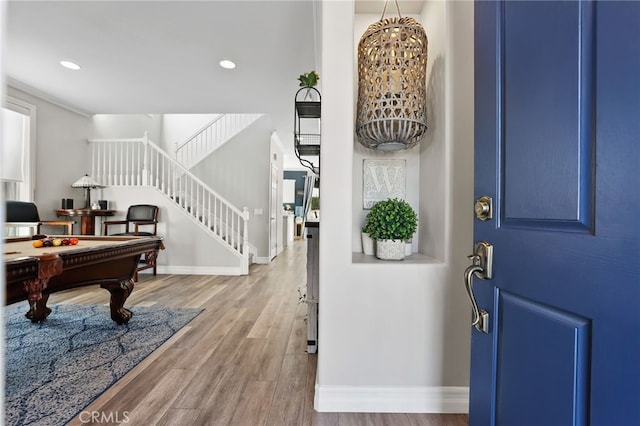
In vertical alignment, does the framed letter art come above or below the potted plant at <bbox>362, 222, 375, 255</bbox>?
above

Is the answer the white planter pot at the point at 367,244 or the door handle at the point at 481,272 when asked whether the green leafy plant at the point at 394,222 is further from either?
the door handle at the point at 481,272

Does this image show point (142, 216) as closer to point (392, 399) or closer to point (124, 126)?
point (124, 126)

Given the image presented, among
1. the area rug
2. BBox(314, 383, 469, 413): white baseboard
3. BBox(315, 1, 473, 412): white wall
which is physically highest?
BBox(315, 1, 473, 412): white wall

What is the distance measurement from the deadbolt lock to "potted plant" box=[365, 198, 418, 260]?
649 mm

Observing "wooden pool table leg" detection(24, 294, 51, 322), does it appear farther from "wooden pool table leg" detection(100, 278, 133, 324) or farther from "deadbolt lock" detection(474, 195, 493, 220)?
"deadbolt lock" detection(474, 195, 493, 220)

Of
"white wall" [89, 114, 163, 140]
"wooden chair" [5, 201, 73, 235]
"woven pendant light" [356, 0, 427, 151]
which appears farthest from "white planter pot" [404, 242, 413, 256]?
"white wall" [89, 114, 163, 140]

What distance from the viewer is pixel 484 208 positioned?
0.88 m

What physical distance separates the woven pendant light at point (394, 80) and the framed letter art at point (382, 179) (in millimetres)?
276

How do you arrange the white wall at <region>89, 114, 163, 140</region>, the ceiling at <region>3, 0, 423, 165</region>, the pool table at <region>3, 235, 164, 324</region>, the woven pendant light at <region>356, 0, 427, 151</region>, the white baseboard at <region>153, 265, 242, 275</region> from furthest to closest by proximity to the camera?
the white wall at <region>89, 114, 163, 140</region> < the white baseboard at <region>153, 265, 242, 275</region> < the ceiling at <region>3, 0, 423, 165</region> < the pool table at <region>3, 235, 164, 324</region> < the woven pendant light at <region>356, 0, 427, 151</region>

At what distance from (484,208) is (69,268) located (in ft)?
7.42

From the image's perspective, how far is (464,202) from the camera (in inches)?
59.2

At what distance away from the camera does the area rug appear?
1.51m

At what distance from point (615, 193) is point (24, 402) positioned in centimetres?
252

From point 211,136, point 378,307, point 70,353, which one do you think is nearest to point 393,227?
point 378,307
